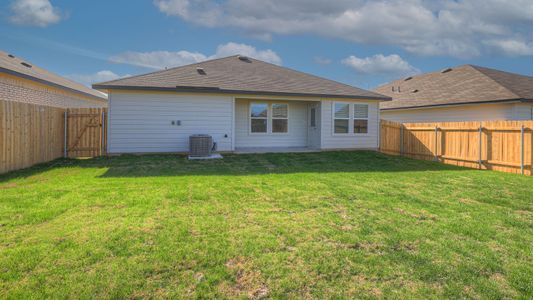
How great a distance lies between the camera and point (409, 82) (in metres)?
21.7

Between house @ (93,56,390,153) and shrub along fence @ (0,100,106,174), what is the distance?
819 mm

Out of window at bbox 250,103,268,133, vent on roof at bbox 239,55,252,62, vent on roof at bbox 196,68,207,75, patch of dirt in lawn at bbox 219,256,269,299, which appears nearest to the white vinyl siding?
window at bbox 250,103,268,133

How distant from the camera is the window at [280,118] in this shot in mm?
14312

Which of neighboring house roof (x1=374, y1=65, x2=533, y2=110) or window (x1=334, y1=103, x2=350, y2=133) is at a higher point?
neighboring house roof (x1=374, y1=65, x2=533, y2=110)

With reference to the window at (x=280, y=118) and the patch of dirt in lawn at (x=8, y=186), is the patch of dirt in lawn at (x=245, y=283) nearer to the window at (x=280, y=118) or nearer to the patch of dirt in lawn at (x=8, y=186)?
the patch of dirt in lawn at (x=8, y=186)

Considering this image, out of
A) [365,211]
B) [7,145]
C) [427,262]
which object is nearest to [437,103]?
[365,211]

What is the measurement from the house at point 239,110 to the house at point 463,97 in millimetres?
4100

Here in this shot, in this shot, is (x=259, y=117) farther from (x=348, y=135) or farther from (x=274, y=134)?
(x=348, y=135)

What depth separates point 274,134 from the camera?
14367mm

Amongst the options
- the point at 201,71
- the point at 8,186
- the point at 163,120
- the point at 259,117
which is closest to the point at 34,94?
the point at 163,120

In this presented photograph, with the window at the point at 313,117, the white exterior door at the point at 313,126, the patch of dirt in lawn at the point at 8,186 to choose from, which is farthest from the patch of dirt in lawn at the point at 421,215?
the window at the point at 313,117

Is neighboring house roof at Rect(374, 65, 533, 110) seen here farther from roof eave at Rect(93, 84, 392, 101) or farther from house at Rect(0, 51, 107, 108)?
house at Rect(0, 51, 107, 108)

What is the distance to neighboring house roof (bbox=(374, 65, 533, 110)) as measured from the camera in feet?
45.6

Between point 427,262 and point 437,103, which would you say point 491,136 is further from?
point 427,262
